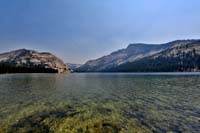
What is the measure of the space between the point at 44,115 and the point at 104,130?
9108 mm

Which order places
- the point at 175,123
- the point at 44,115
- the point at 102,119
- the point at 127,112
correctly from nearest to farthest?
the point at 175,123, the point at 102,119, the point at 44,115, the point at 127,112

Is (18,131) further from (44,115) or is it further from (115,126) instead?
(115,126)

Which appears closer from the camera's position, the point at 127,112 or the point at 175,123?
the point at 175,123

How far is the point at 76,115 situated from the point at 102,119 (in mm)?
3750

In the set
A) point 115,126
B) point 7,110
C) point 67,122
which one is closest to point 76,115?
point 67,122

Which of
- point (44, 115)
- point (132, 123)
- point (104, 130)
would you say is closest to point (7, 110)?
point (44, 115)

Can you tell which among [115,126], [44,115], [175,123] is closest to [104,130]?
[115,126]

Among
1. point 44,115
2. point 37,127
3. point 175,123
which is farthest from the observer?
point 44,115

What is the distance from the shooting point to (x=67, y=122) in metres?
19.0

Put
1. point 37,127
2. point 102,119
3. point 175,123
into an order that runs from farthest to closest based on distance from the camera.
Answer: point 102,119 < point 175,123 < point 37,127

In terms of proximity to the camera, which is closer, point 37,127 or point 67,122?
point 37,127

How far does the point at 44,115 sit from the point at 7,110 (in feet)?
20.5

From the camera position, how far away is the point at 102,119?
2009cm

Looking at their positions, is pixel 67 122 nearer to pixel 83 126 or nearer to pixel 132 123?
pixel 83 126
